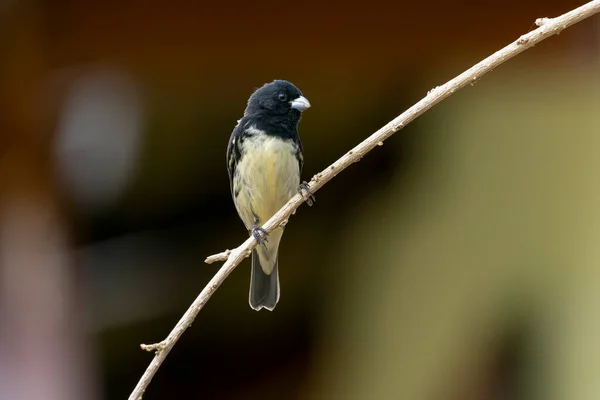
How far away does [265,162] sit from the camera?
2.42 metres

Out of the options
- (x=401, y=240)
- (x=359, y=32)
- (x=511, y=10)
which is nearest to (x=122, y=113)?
(x=359, y=32)

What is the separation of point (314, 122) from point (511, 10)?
3.69ft

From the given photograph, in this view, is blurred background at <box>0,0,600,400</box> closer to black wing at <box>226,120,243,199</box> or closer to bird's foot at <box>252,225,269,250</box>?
black wing at <box>226,120,243,199</box>

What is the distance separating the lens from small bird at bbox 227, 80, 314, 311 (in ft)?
6.77

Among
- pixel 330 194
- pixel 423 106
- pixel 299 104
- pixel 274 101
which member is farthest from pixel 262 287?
pixel 330 194

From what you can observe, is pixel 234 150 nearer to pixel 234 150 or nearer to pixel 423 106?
pixel 234 150

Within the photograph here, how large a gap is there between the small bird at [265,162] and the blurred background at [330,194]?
1648 millimetres

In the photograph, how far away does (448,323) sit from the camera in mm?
4691

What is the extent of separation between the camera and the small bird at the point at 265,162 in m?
2.06

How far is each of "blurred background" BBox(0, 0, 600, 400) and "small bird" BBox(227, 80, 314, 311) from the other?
5.41ft

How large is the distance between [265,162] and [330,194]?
2.41 metres

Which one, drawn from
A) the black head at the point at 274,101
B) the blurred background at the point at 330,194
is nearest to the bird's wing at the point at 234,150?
the black head at the point at 274,101

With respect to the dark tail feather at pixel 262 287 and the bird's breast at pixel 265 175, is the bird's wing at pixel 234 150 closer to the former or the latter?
the bird's breast at pixel 265 175

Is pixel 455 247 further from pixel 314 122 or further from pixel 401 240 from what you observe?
pixel 314 122
